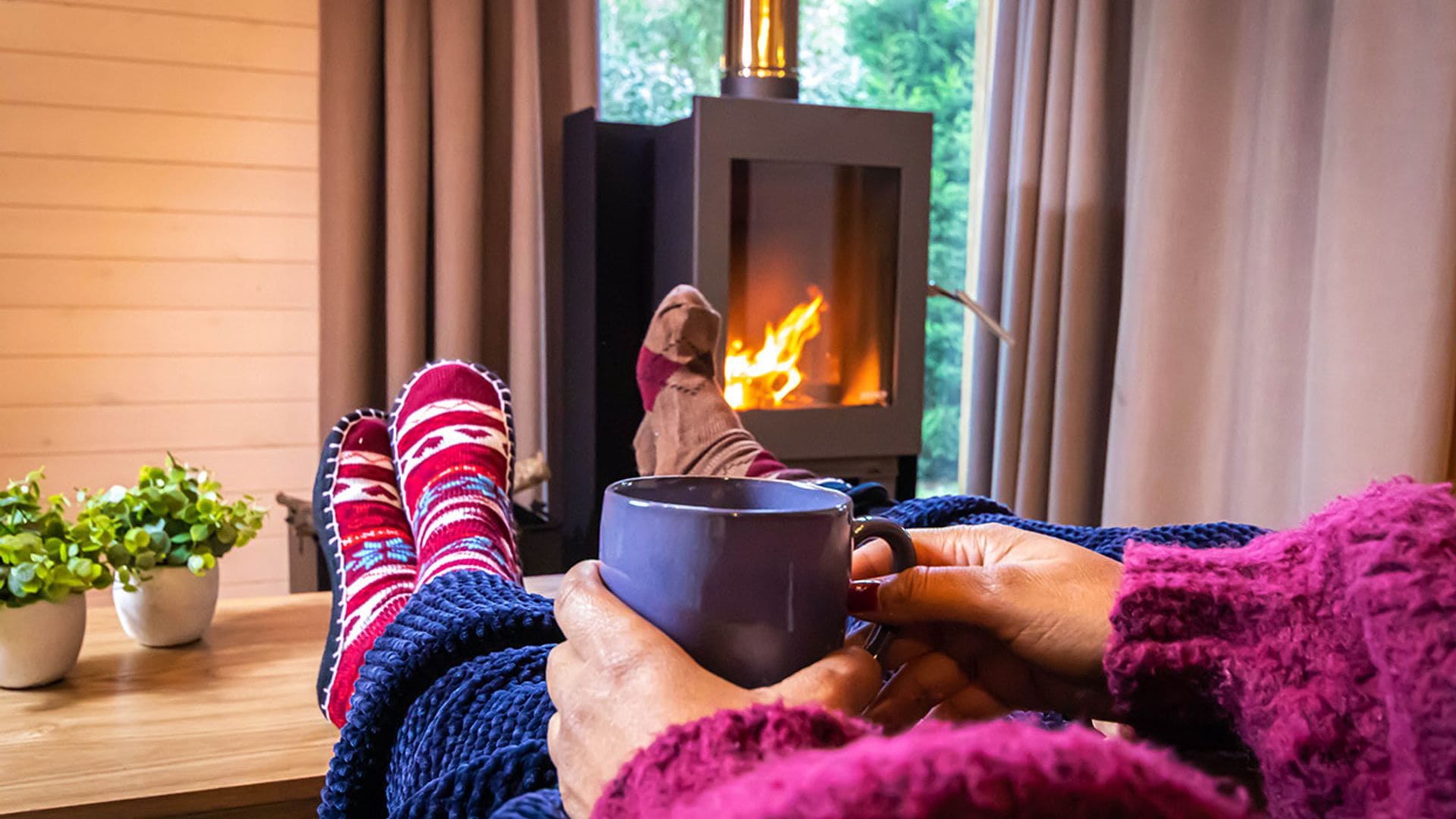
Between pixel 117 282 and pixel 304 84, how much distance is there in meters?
0.48

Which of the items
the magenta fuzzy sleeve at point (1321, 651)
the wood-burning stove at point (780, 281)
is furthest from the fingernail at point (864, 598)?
the wood-burning stove at point (780, 281)

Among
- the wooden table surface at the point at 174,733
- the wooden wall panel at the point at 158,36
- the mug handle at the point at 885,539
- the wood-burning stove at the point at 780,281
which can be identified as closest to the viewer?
the mug handle at the point at 885,539

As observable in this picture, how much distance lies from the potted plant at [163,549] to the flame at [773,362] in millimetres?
1045

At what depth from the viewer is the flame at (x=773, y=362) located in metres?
2.06

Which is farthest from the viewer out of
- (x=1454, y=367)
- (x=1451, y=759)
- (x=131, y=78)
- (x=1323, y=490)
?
(x=131, y=78)

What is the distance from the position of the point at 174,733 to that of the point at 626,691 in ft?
1.99

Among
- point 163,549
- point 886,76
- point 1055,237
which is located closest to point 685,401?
point 163,549

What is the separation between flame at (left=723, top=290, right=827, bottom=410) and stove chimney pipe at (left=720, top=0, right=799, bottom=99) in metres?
0.39

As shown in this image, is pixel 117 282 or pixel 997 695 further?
pixel 117 282

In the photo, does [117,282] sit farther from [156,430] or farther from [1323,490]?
[1323,490]

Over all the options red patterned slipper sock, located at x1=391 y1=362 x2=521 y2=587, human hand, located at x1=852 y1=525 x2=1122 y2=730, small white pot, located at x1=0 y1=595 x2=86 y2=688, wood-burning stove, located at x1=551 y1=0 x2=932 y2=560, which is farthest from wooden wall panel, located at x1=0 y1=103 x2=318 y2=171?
human hand, located at x1=852 y1=525 x2=1122 y2=730

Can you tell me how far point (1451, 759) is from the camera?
38cm

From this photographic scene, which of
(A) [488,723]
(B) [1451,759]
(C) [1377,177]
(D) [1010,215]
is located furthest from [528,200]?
(B) [1451,759]

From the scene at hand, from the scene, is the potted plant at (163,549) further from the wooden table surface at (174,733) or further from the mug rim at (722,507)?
the mug rim at (722,507)
